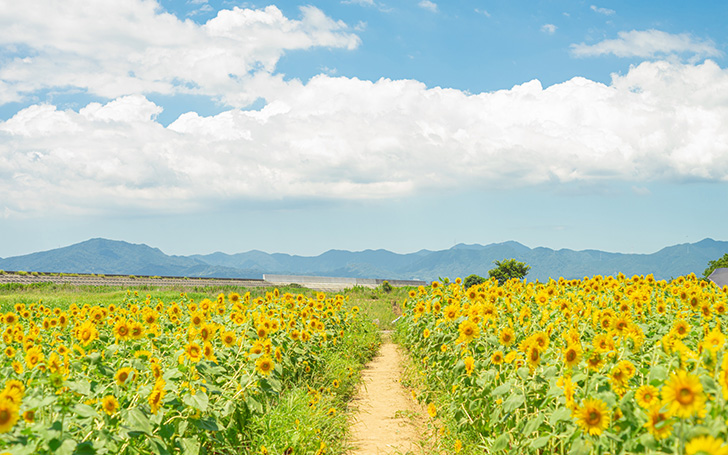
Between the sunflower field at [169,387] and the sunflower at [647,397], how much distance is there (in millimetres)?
2819

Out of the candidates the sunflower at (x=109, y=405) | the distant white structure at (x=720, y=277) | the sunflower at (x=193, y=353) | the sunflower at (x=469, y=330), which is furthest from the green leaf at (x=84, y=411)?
the distant white structure at (x=720, y=277)

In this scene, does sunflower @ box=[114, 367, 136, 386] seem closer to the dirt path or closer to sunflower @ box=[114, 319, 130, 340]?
sunflower @ box=[114, 319, 130, 340]

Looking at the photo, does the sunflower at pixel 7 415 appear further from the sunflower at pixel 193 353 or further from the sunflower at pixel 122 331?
the sunflower at pixel 122 331

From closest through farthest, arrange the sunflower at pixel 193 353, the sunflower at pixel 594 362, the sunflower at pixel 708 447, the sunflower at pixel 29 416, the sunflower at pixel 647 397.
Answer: the sunflower at pixel 708 447 < the sunflower at pixel 29 416 < the sunflower at pixel 647 397 < the sunflower at pixel 594 362 < the sunflower at pixel 193 353

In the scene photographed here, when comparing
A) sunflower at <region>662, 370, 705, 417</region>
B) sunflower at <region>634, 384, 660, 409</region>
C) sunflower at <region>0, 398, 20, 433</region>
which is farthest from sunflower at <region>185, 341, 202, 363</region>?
sunflower at <region>662, 370, 705, 417</region>

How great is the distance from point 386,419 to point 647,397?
18.1 feet

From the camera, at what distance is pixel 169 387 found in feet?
13.3

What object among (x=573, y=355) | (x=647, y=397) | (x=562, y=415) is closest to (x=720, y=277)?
(x=573, y=355)

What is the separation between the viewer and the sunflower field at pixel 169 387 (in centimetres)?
329

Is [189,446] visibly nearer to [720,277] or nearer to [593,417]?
[593,417]

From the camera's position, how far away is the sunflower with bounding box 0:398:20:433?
2.66m

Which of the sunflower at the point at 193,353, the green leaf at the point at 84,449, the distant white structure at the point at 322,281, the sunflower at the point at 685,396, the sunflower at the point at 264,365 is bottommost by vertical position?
the distant white structure at the point at 322,281

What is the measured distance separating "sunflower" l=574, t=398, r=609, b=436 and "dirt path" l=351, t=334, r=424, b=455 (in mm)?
3517

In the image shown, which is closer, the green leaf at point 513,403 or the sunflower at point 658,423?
the sunflower at point 658,423
